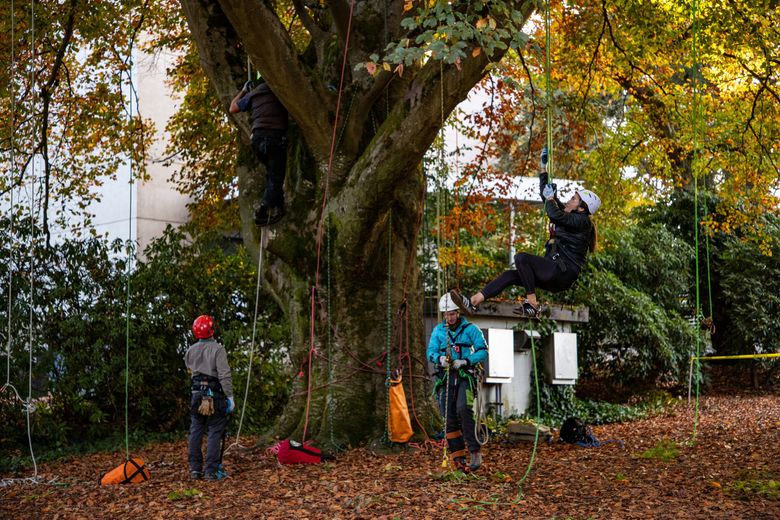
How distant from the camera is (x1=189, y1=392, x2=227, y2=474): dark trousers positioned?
33.1ft

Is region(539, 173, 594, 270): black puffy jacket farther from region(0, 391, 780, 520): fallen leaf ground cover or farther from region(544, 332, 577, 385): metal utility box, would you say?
region(544, 332, 577, 385): metal utility box

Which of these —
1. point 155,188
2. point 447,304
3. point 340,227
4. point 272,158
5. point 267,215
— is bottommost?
point 447,304

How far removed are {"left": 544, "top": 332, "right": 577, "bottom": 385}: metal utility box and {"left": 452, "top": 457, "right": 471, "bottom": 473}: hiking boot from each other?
7695mm

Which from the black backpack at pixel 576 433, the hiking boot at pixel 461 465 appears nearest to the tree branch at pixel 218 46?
the hiking boot at pixel 461 465

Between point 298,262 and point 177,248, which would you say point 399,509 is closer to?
point 298,262

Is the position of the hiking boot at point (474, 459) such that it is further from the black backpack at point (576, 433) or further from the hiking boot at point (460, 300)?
the black backpack at point (576, 433)

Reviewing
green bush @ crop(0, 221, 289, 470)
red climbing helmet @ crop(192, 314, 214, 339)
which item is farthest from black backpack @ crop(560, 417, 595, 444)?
red climbing helmet @ crop(192, 314, 214, 339)

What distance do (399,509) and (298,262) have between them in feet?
14.1

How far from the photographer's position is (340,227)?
1107cm

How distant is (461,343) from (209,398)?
2.83 metres

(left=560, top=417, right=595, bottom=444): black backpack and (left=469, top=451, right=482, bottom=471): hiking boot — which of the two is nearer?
(left=469, top=451, right=482, bottom=471): hiking boot

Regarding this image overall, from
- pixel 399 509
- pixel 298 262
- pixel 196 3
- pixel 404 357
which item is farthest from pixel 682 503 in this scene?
pixel 196 3

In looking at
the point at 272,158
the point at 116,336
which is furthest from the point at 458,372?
the point at 116,336

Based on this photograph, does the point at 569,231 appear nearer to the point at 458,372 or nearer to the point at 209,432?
the point at 458,372
